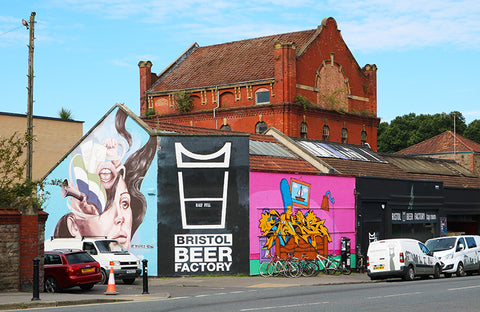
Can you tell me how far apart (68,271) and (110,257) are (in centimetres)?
443

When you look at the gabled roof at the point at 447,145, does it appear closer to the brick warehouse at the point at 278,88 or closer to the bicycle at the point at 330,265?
the brick warehouse at the point at 278,88

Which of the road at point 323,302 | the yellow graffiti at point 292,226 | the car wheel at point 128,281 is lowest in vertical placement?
the car wheel at point 128,281

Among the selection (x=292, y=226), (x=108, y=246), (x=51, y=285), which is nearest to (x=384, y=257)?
(x=292, y=226)

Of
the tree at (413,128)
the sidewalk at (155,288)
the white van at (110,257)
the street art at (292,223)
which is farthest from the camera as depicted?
the tree at (413,128)

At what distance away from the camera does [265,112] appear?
5447 centimetres

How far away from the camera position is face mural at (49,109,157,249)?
1283 inches

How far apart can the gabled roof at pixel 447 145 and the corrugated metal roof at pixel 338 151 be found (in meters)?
26.6

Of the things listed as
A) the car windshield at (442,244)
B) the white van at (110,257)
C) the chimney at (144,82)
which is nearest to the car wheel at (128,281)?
the white van at (110,257)

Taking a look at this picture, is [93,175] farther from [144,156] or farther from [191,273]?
[191,273]

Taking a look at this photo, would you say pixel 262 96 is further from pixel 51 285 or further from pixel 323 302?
pixel 323 302

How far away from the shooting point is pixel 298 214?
34031 millimetres

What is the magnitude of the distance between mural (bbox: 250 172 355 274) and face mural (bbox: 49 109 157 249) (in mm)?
5155

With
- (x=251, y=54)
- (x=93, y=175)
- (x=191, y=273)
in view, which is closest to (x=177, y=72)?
(x=251, y=54)

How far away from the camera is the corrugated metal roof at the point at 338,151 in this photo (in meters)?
41.5
